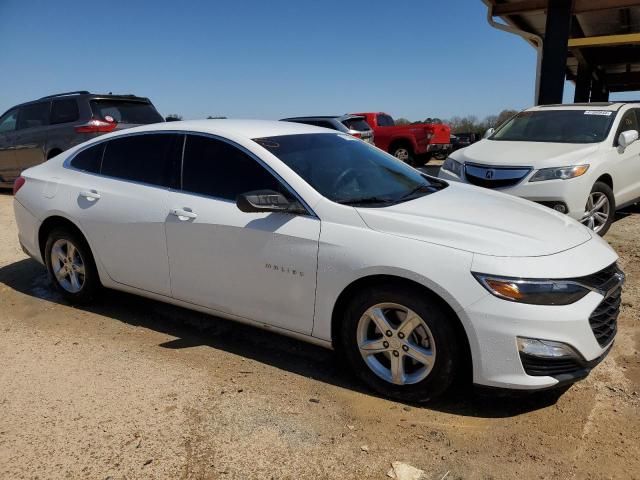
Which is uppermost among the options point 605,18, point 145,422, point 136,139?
point 605,18

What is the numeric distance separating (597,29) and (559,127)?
12.5 metres

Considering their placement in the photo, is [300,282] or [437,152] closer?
[300,282]

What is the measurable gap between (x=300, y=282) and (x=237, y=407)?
78cm

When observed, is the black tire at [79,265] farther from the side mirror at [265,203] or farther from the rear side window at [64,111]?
the rear side window at [64,111]

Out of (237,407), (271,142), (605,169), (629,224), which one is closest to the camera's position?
(237,407)

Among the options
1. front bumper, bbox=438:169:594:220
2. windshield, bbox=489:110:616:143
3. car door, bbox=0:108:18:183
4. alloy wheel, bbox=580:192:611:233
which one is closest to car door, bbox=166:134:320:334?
front bumper, bbox=438:169:594:220

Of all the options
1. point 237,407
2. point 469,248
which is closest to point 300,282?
point 237,407

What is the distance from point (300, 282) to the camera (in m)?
3.15

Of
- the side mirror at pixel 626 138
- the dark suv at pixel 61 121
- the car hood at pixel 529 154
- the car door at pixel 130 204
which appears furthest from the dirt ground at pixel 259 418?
the dark suv at pixel 61 121

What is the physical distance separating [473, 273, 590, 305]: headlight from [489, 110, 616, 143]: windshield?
4715 mm

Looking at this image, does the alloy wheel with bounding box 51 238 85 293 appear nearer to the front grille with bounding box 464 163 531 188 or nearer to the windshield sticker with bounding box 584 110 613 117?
the front grille with bounding box 464 163 531 188

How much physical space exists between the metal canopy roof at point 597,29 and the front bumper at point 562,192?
24.8 ft

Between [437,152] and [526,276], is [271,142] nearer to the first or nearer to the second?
[526,276]

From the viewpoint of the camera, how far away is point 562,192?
580cm
